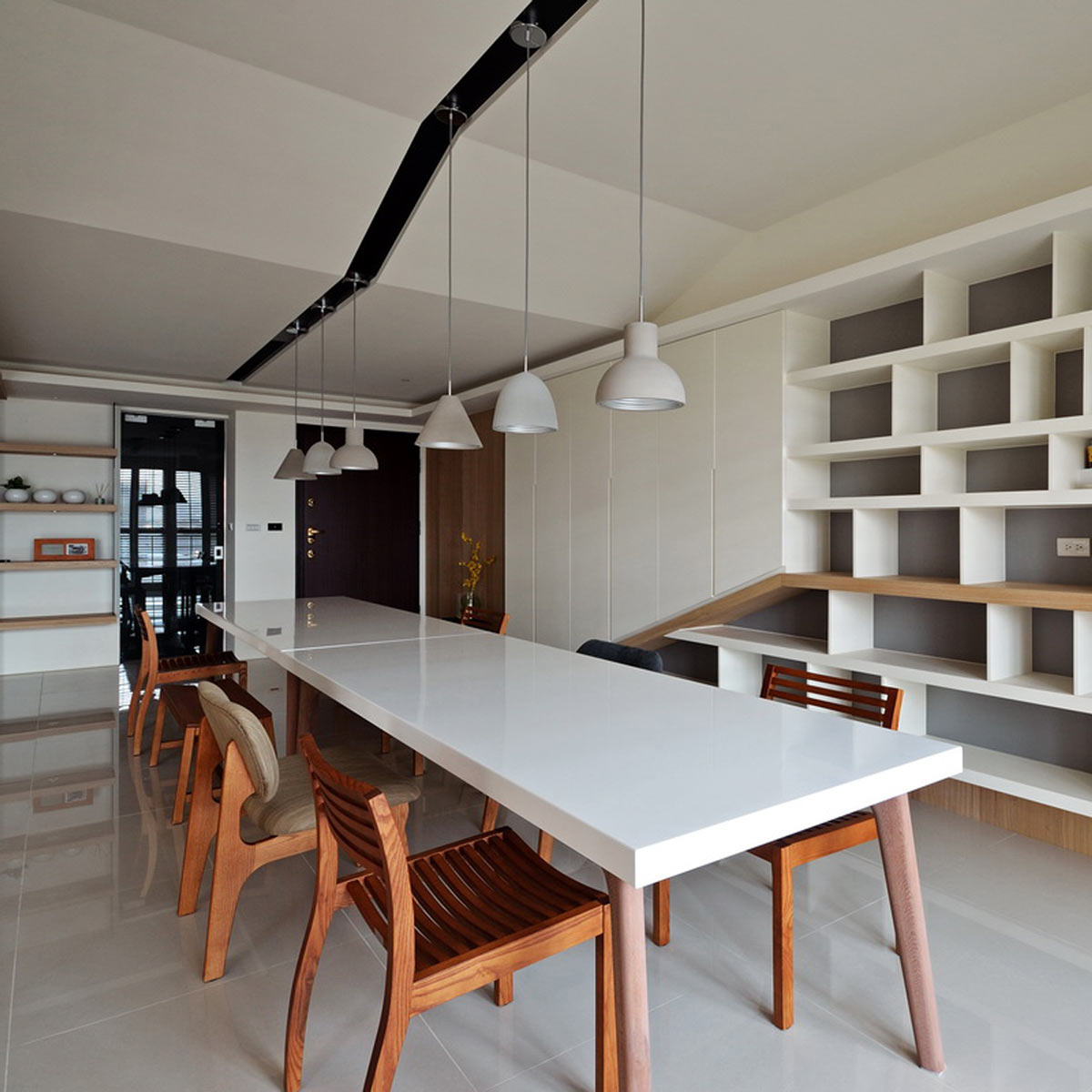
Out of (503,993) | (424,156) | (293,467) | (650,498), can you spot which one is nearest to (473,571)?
(293,467)

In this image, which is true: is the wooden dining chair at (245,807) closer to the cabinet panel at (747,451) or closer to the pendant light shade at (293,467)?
the cabinet panel at (747,451)

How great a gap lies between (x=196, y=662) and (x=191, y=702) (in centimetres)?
93

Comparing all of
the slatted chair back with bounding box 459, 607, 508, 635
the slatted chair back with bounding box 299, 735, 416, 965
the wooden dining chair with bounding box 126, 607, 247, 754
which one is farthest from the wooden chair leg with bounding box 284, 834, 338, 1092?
the wooden dining chair with bounding box 126, 607, 247, 754

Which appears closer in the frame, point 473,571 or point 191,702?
point 191,702

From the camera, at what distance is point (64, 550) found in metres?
6.16

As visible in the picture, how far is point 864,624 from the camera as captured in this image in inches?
139

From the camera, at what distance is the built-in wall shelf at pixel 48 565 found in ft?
18.9

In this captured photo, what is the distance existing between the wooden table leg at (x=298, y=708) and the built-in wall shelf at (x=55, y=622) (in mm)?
3552

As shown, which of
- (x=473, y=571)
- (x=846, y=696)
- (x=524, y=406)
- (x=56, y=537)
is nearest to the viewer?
(x=846, y=696)

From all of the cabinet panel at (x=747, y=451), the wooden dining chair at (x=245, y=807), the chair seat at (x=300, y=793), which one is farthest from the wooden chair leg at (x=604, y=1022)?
the cabinet panel at (x=747, y=451)

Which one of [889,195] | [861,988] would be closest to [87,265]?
[889,195]

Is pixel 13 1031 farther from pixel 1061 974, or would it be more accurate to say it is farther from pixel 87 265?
pixel 87 265

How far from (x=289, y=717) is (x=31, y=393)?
4.26 m

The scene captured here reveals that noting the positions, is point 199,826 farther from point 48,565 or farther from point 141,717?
point 48,565
